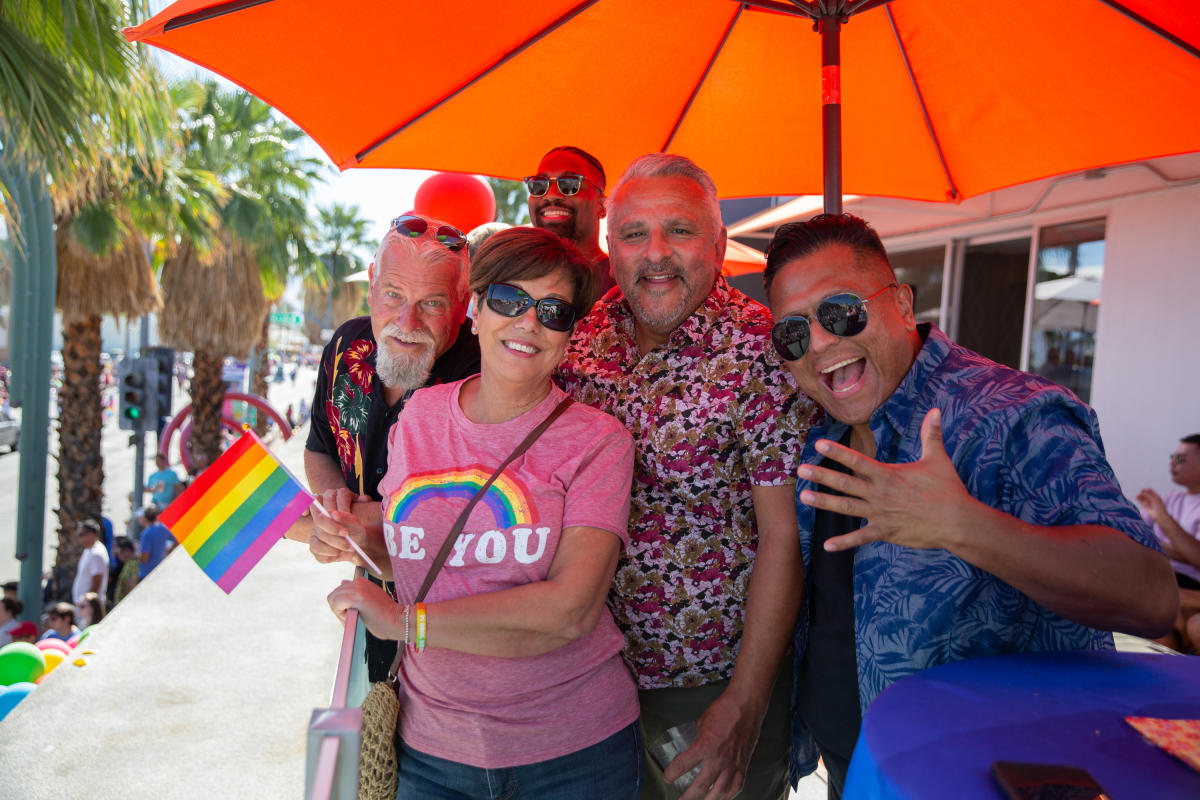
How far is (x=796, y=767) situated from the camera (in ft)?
6.70

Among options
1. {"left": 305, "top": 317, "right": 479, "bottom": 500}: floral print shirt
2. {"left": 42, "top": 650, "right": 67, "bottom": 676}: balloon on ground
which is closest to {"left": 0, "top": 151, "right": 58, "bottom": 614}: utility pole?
{"left": 42, "top": 650, "right": 67, "bottom": 676}: balloon on ground

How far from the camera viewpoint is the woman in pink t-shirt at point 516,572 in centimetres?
152

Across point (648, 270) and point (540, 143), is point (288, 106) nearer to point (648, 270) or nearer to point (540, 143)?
point (540, 143)

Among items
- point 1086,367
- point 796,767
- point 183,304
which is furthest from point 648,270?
point 183,304

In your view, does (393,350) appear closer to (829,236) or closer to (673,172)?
(673,172)

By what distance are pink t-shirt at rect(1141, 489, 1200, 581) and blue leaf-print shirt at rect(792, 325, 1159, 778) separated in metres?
3.58

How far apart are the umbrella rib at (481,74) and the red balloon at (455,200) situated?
4.68ft

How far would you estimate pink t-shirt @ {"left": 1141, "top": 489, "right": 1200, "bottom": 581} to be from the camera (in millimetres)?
4264

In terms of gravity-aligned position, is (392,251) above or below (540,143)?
below

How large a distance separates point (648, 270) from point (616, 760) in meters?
1.18

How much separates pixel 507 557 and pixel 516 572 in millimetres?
37

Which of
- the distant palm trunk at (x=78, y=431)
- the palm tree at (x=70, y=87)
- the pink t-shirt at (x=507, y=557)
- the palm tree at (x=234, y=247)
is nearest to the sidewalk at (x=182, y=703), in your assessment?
the pink t-shirt at (x=507, y=557)

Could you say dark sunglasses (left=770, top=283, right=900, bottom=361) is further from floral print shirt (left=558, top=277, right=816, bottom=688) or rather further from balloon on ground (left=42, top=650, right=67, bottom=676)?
balloon on ground (left=42, top=650, right=67, bottom=676)

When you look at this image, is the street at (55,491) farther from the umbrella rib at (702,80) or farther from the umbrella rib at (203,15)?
the umbrella rib at (203,15)
